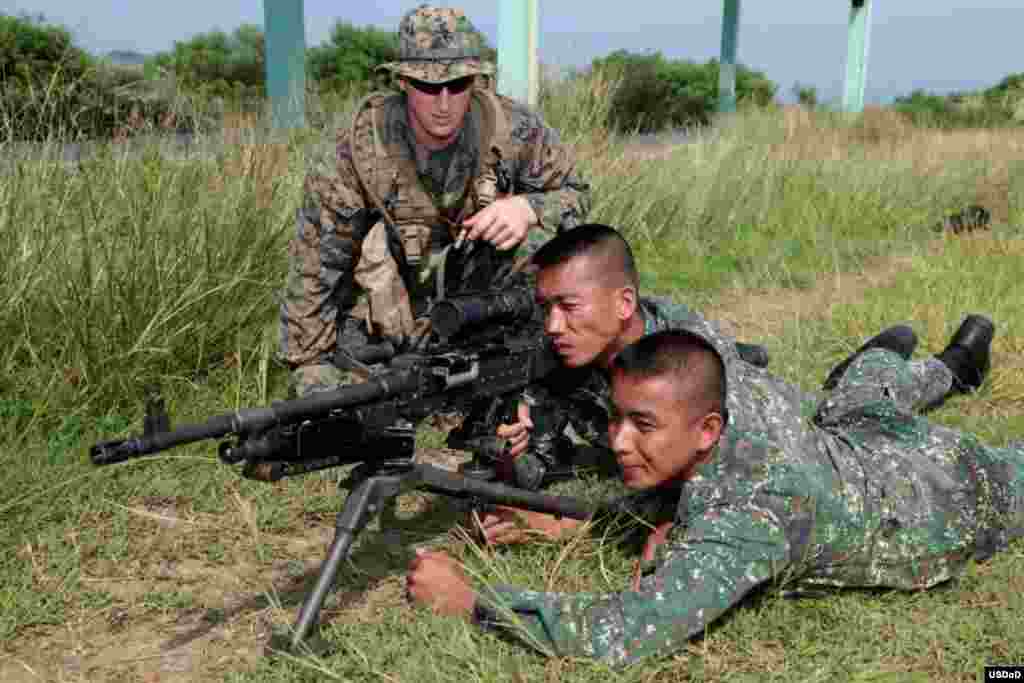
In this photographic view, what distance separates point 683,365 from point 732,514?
39 centimetres

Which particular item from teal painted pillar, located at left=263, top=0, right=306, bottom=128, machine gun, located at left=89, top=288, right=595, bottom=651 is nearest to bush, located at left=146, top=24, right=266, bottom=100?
teal painted pillar, located at left=263, top=0, right=306, bottom=128

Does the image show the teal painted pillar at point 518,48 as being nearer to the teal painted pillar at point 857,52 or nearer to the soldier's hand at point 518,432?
the soldier's hand at point 518,432

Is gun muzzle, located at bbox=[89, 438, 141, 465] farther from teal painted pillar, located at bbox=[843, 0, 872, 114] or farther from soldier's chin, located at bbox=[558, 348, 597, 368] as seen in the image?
teal painted pillar, located at bbox=[843, 0, 872, 114]

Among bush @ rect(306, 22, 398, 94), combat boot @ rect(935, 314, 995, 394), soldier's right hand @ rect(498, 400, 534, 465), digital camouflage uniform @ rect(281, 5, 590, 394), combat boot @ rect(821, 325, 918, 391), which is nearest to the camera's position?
soldier's right hand @ rect(498, 400, 534, 465)

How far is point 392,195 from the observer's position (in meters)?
4.06

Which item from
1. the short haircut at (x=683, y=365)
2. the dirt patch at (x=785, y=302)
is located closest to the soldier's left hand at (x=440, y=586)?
the short haircut at (x=683, y=365)

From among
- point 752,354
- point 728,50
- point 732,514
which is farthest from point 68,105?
point 728,50

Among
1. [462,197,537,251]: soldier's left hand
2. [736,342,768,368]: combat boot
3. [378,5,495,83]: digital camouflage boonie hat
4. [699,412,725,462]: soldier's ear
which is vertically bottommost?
[736,342,768,368]: combat boot

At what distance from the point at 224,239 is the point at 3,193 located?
866mm

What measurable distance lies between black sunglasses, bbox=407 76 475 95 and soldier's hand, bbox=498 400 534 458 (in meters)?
1.22

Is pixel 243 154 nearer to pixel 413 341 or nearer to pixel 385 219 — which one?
pixel 385 219

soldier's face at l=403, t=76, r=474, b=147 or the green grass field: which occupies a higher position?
soldier's face at l=403, t=76, r=474, b=147

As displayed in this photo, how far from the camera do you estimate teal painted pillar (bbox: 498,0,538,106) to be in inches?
305

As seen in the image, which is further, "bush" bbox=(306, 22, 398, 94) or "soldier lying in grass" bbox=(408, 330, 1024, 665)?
"bush" bbox=(306, 22, 398, 94)
